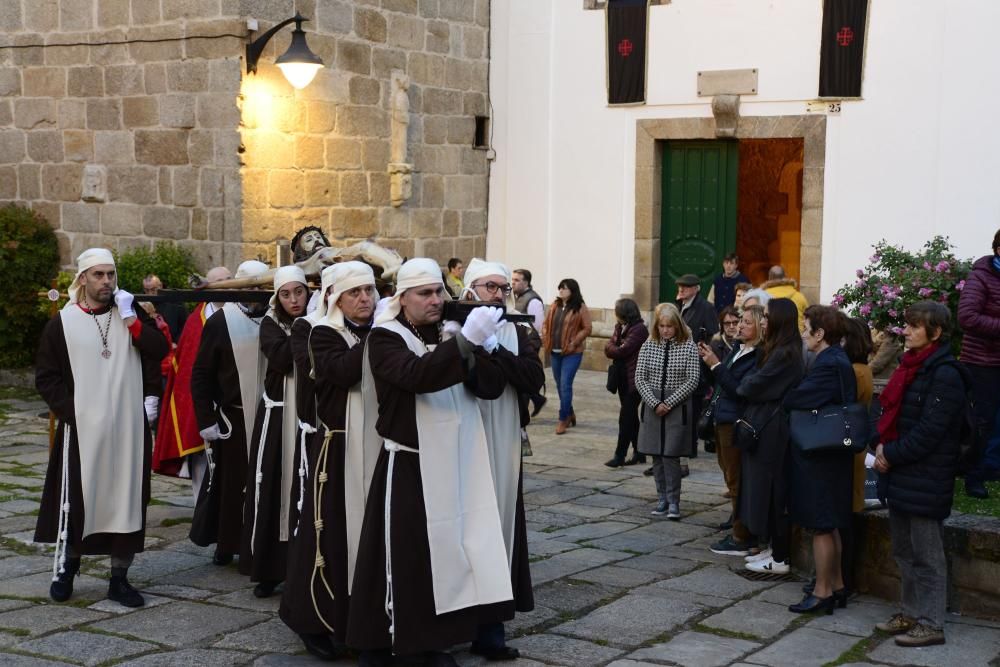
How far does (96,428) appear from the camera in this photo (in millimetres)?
6645

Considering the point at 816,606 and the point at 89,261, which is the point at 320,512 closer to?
the point at 89,261

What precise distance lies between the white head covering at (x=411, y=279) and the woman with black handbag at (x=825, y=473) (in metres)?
1.93

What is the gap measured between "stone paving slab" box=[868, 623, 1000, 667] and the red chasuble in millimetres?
3737

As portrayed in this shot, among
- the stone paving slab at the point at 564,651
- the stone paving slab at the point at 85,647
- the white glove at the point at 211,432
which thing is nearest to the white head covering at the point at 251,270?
the white glove at the point at 211,432

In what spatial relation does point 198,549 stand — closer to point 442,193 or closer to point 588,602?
point 588,602

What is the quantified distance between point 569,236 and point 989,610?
8.95m

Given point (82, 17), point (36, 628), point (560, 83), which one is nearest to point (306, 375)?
point (36, 628)

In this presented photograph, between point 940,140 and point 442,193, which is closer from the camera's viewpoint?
point 940,140

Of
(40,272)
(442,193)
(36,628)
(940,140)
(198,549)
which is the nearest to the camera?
(36,628)

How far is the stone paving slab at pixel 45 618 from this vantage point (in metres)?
6.23

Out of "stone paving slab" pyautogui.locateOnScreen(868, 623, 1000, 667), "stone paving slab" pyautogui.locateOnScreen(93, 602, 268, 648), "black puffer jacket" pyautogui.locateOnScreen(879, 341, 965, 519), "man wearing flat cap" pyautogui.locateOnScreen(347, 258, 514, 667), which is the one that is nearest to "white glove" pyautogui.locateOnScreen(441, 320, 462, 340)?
"man wearing flat cap" pyautogui.locateOnScreen(347, 258, 514, 667)

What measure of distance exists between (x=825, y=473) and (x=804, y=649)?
868 mm

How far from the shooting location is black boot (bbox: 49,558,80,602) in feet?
21.8

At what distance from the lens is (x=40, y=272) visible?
44.9ft
